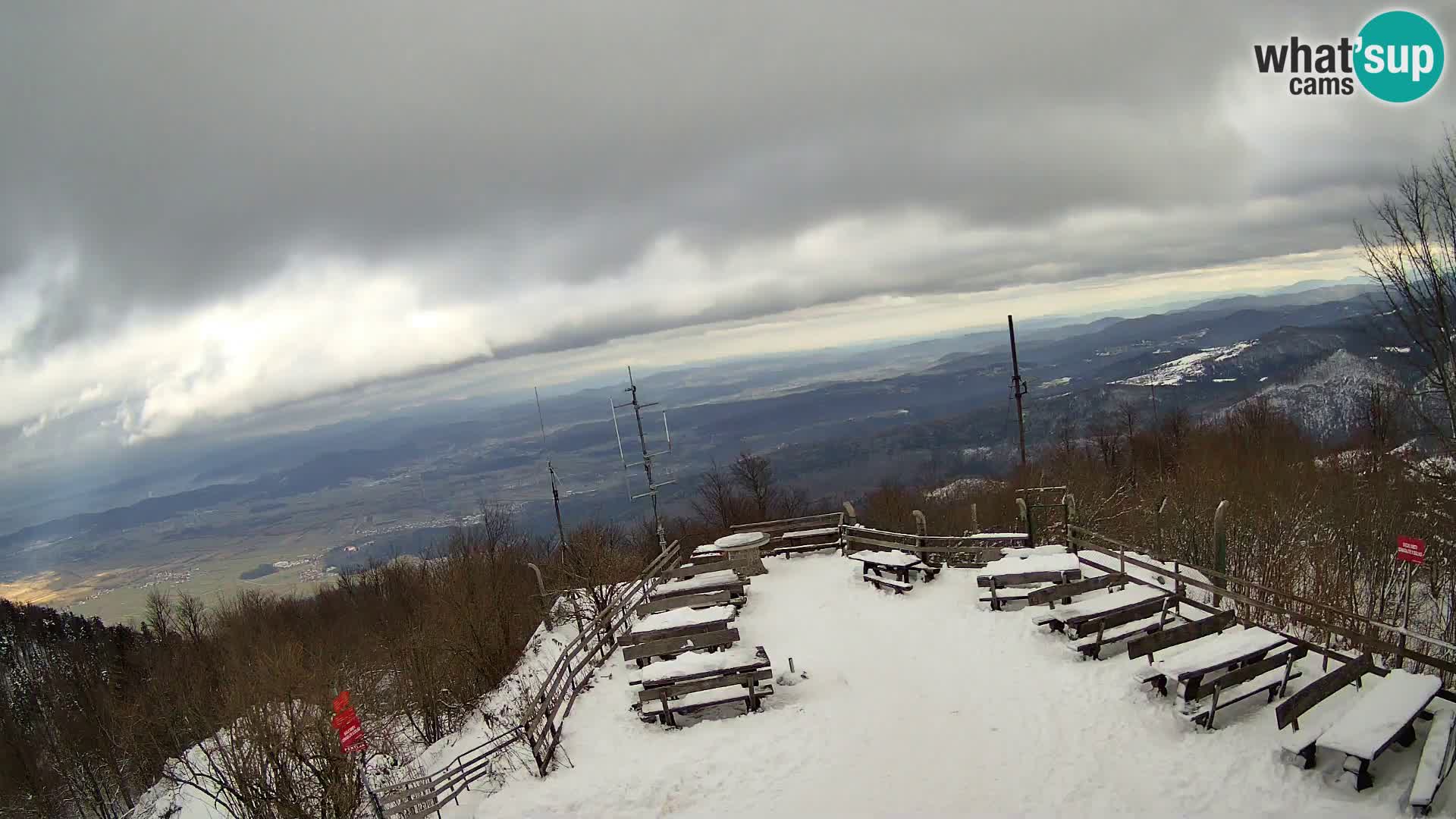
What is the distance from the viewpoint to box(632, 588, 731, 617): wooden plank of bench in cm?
1716

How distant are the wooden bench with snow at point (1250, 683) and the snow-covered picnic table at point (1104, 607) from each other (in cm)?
222

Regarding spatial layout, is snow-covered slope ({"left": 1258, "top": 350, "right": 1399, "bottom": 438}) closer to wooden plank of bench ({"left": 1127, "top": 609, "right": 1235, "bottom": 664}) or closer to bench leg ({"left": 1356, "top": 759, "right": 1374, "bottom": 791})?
wooden plank of bench ({"left": 1127, "top": 609, "right": 1235, "bottom": 664})

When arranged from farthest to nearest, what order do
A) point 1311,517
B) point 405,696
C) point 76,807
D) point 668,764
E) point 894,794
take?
point 76,807
point 405,696
point 1311,517
point 668,764
point 894,794

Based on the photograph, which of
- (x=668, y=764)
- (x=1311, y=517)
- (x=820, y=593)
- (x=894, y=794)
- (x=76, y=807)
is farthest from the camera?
(x=76, y=807)

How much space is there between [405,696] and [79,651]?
38501mm

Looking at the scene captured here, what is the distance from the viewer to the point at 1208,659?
31.3ft

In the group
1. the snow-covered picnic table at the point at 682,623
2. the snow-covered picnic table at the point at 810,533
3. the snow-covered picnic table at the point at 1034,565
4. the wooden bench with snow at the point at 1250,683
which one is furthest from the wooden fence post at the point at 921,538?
the wooden bench with snow at the point at 1250,683

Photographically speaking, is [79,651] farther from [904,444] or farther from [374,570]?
[904,444]

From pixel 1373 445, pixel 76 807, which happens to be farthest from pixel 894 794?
pixel 76 807

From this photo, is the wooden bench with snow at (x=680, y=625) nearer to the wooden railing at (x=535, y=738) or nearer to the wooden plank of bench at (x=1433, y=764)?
the wooden railing at (x=535, y=738)

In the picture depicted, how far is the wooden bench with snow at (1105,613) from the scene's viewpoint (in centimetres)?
1196

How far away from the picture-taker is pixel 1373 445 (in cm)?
2502

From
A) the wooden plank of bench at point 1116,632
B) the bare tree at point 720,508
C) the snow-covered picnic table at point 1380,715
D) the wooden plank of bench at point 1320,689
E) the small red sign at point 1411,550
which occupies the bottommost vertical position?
the bare tree at point 720,508

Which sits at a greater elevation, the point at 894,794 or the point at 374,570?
the point at 894,794
